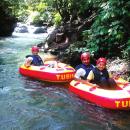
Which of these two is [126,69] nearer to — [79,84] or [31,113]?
[79,84]

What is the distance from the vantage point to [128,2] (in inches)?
402

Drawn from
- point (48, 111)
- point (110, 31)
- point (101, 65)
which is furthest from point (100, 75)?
point (110, 31)

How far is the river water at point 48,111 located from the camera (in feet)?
23.5

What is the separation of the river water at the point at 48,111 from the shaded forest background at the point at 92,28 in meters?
2.49

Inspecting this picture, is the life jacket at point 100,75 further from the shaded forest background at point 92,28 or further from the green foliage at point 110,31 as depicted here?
the green foliage at point 110,31

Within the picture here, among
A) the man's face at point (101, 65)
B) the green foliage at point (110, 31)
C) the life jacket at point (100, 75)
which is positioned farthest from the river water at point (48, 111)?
the green foliage at point (110, 31)

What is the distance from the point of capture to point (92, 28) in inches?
484

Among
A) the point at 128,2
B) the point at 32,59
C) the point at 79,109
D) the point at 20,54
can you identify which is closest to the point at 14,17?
the point at 20,54

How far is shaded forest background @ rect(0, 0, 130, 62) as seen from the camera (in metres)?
10.6

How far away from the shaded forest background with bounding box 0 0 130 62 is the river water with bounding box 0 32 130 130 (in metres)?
2.49

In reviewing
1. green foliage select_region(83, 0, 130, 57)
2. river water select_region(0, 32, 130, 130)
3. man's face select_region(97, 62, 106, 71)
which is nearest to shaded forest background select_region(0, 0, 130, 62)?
green foliage select_region(83, 0, 130, 57)

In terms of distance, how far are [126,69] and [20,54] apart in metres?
8.78

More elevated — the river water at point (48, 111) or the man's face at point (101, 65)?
the man's face at point (101, 65)

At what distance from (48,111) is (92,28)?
16.7ft
